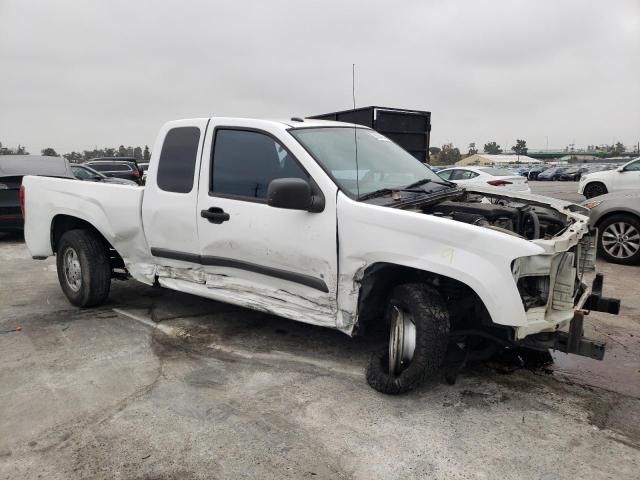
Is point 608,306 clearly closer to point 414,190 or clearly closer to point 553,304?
point 553,304

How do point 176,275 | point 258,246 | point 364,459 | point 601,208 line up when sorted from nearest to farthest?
point 364,459 < point 258,246 < point 176,275 < point 601,208

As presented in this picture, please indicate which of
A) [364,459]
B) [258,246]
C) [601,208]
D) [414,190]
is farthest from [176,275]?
[601,208]

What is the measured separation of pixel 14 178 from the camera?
8.73 m

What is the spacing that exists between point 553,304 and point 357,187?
1433 millimetres

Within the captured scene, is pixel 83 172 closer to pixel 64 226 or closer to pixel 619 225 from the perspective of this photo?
pixel 64 226

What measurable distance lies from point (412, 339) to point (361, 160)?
1442 mm

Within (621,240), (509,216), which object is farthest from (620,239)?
(509,216)

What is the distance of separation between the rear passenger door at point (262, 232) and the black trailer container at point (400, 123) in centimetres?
697

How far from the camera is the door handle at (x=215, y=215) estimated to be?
3.94m

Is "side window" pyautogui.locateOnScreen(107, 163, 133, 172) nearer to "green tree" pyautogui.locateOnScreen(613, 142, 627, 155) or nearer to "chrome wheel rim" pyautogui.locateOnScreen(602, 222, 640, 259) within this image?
"chrome wheel rim" pyautogui.locateOnScreen(602, 222, 640, 259)

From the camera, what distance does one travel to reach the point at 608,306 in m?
3.60

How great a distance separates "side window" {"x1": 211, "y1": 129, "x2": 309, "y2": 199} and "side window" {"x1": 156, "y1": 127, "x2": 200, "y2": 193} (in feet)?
0.78

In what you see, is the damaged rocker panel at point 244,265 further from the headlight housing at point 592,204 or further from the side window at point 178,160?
the headlight housing at point 592,204

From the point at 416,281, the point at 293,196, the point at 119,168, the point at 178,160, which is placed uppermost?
the point at 119,168
